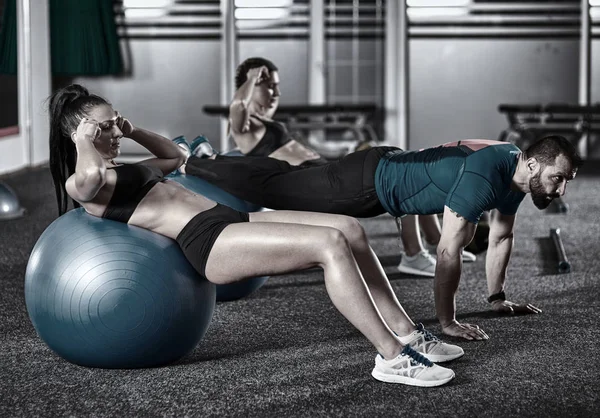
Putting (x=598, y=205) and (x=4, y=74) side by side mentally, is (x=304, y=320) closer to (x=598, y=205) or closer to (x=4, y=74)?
(x=598, y=205)

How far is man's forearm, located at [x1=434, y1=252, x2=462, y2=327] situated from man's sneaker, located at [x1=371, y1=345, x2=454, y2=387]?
1.41ft

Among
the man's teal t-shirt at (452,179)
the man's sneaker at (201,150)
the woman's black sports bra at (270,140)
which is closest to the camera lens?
the man's teal t-shirt at (452,179)

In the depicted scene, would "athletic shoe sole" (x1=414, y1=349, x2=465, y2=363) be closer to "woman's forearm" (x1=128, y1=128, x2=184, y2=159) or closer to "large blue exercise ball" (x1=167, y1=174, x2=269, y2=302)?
"large blue exercise ball" (x1=167, y1=174, x2=269, y2=302)

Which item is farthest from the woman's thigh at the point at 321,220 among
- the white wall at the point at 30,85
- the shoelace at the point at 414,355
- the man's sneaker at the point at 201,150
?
the white wall at the point at 30,85

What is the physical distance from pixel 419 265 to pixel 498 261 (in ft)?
2.70

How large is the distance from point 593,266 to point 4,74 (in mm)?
5485

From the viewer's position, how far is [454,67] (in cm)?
920

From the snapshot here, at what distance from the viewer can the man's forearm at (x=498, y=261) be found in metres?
3.13

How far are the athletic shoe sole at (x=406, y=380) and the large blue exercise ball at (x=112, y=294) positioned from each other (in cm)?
56

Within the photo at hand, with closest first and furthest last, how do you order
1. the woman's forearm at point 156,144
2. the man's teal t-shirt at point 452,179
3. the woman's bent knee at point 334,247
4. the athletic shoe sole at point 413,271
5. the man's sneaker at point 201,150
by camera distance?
the woman's bent knee at point 334,247
the man's teal t-shirt at point 452,179
the woman's forearm at point 156,144
the man's sneaker at point 201,150
the athletic shoe sole at point 413,271

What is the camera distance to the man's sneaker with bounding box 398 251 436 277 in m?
3.93

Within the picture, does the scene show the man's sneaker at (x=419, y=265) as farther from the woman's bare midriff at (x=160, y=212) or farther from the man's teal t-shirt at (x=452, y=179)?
the woman's bare midriff at (x=160, y=212)

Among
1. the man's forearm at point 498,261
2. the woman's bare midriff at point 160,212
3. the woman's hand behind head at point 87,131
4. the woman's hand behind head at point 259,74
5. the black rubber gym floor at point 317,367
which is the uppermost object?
the woman's hand behind head at point 259,74

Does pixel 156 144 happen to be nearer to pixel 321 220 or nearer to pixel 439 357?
pixel 321 220
